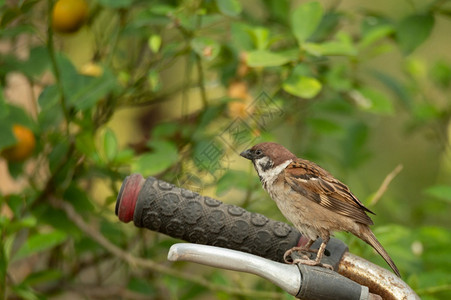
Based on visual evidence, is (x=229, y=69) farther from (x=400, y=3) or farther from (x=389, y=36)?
(x=400, y=3)

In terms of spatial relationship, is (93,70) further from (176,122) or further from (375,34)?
(375,34)

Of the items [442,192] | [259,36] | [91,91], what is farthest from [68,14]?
[442,192]

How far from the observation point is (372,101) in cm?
273

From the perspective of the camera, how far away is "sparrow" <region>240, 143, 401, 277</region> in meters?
1.69

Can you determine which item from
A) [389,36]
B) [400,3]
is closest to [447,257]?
[389,36]

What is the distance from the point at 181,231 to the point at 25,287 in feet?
3.62

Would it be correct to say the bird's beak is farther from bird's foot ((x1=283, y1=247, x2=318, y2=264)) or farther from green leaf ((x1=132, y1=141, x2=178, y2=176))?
green leaf ((x1=132, y1=141, x2=178, y2=176))

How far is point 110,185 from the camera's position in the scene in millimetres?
2695

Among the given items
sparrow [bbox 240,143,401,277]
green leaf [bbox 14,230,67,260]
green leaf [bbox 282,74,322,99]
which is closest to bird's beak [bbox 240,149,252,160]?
sparrow [bbox 240,143,401,277]

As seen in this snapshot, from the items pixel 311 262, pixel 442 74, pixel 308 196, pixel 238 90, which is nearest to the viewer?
pixel 311 262

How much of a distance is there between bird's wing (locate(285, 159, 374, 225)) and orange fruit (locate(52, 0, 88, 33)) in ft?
4.07

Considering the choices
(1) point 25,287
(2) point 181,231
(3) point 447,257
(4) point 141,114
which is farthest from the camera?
(4) point 141,114

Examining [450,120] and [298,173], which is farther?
[450,120]

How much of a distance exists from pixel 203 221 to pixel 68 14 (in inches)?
58.4
